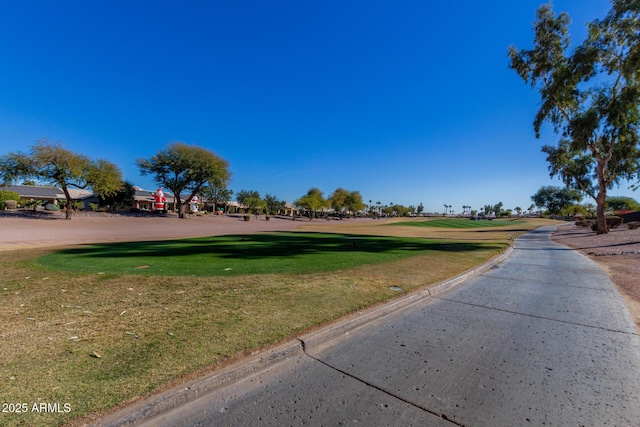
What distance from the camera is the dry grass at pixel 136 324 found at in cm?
260

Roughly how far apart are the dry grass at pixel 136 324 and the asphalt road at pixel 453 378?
0.53 meters

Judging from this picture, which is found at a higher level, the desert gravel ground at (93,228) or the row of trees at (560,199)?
the row of trees at (560,199)

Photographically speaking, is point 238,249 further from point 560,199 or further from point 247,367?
point 560,199

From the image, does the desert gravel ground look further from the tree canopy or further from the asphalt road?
the tree canopy

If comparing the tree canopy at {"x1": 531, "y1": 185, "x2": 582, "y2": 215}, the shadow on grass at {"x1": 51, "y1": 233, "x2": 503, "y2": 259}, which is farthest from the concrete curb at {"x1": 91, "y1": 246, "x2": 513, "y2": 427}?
the tree canopy at {"x1": 531, "y1": 185, "x2": 582, "y2": 215}

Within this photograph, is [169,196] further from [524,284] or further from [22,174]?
[524,284]

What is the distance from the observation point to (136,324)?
4.14 m

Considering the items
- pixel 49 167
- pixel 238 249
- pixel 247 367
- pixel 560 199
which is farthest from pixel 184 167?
pixel 560 199

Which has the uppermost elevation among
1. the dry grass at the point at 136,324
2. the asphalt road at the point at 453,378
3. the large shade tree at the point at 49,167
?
the large shade tree at the point at 49,167

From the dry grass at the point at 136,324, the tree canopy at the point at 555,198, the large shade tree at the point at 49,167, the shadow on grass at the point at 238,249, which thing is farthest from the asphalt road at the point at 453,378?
the tree canopy at the point at 555,198

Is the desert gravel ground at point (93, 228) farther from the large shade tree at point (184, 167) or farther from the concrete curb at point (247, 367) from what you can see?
the concrete curb at point (247, 367)

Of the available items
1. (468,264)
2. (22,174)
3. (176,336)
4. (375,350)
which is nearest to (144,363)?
(176,336)

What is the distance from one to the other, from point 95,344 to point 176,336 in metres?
0.91

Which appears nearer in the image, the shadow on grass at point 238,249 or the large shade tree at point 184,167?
the shadow on grass at point 238,249
